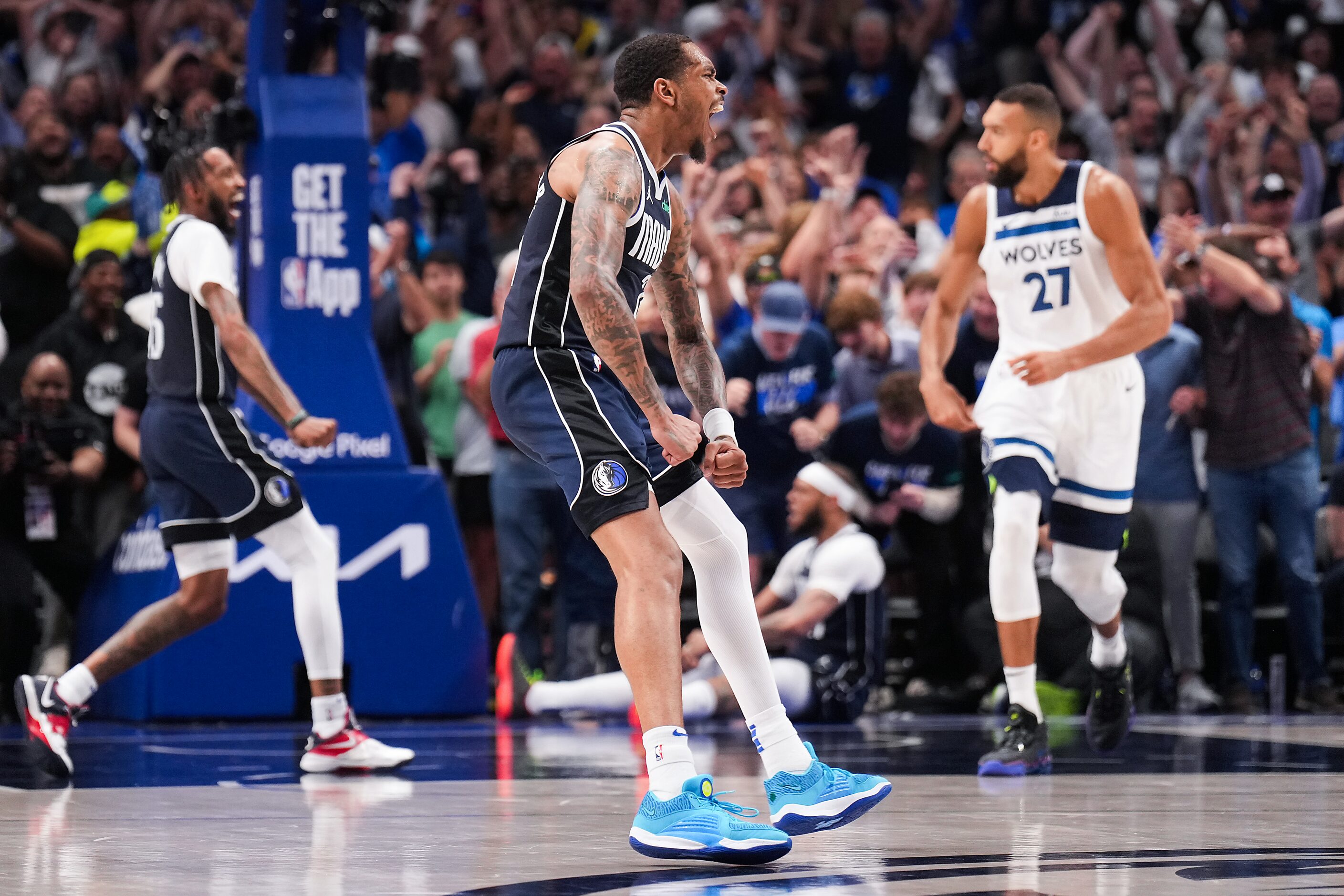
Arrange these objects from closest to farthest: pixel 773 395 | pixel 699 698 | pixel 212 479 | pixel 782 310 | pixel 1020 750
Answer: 1. pixel 1020 750
2. pixel 212 479
3. pixel 699 698
4. pixel 782 310
5. pixel 773 395

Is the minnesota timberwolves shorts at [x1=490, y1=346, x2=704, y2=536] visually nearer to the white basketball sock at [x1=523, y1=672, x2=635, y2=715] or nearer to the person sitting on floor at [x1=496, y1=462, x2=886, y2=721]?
the person sitting on floor at [x1=496, y1=462, x2=886, y2=721]

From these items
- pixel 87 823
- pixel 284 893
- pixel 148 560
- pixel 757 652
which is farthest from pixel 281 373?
pixel 284 893

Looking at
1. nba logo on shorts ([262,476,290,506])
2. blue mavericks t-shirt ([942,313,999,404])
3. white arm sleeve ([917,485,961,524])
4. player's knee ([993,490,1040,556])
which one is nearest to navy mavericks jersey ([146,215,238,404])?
nba logo on shorts ([262,476,290,506])

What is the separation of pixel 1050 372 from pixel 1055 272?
1.58ft

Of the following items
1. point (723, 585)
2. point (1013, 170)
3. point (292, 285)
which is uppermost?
point (1013, 170)

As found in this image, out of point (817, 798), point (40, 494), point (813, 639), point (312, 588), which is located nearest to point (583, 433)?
point (817, 798)

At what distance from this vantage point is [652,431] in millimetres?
4426

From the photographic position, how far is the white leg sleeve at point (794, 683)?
28.2 feet

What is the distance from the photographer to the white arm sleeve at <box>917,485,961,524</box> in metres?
9.51

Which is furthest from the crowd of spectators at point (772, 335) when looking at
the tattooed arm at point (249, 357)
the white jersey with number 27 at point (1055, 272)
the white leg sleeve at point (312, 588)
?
the white jersey with number 27 at point (1055, 272)

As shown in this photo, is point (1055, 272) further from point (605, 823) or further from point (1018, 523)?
point (605, 823)

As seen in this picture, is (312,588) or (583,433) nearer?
(583,433)

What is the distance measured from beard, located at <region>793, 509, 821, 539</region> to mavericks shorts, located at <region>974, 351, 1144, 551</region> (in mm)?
2097

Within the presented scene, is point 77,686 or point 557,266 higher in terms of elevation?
point 557,266
